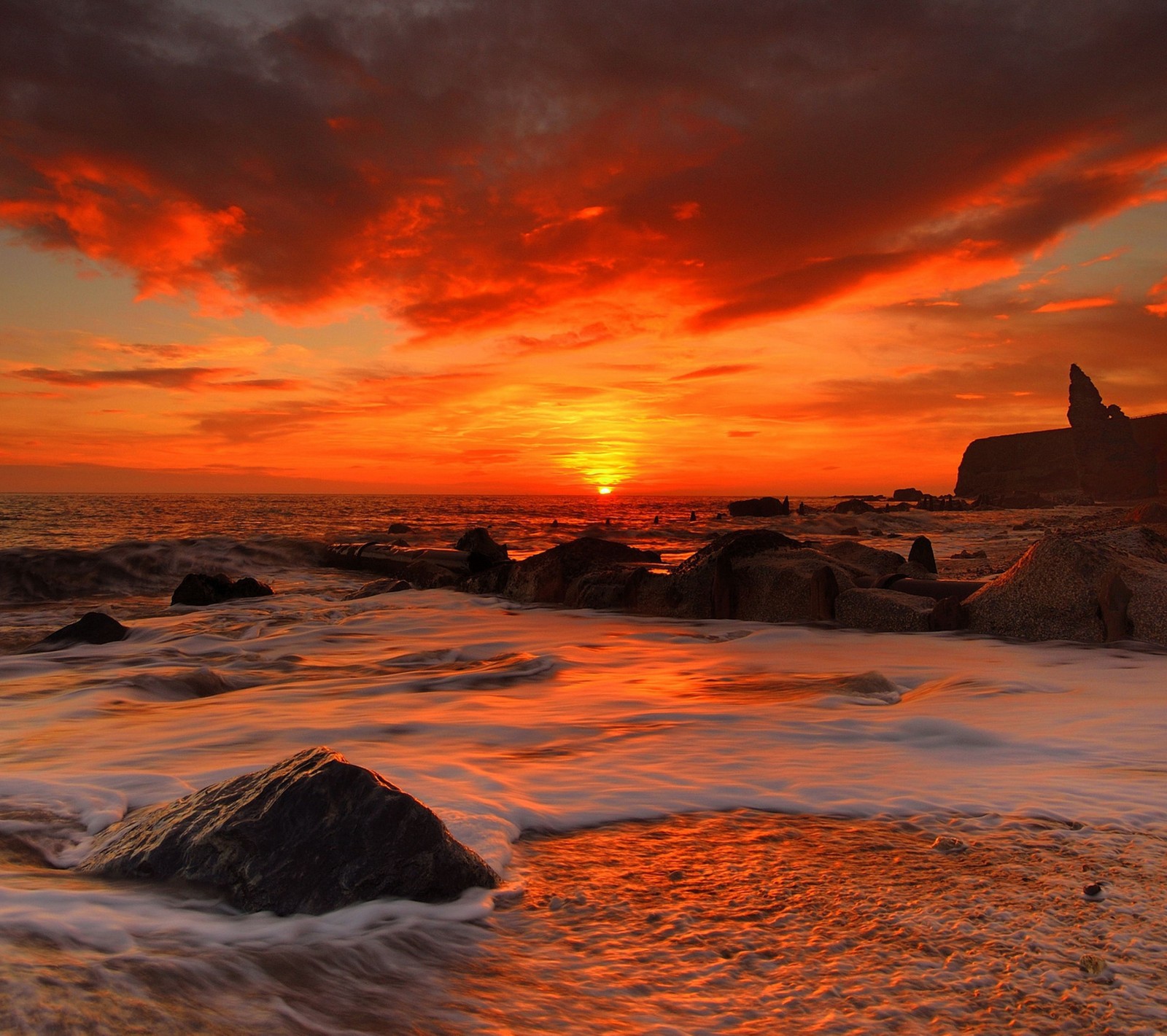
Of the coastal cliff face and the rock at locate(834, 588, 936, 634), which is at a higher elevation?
the coastal cliff face

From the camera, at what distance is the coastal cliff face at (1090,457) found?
7175cm

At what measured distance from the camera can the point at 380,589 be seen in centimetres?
1402

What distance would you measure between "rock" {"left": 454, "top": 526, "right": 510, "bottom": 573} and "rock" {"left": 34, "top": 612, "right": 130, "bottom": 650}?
656 cm

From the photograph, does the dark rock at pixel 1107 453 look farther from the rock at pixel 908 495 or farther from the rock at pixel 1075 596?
the rock at pixel 1075 596

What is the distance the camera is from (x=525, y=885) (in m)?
2.49

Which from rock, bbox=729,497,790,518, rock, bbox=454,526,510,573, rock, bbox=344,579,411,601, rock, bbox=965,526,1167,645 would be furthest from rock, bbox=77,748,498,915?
rock, bbox=729,497,790,518

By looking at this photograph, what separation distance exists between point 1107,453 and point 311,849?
86956mm

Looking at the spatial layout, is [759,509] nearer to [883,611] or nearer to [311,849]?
[883,611]

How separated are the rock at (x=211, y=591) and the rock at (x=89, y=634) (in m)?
3.54

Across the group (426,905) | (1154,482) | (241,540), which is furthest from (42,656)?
(1154,482)

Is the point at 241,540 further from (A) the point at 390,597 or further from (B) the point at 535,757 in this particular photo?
(B) the point at 535,757

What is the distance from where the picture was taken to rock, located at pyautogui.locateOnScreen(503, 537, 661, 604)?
11633mm

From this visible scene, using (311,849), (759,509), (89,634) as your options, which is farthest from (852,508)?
(311,849)

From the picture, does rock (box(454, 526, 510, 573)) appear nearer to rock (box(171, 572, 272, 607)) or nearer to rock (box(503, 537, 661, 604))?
rock (box(503, 537, 661, 604))
